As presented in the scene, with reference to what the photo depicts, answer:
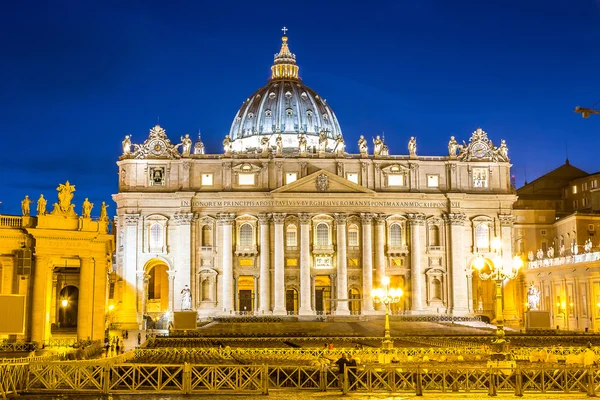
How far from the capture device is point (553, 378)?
89.8ft

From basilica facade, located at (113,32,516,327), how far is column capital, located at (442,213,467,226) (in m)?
0.10

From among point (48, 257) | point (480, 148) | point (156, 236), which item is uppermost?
point (480, 148)

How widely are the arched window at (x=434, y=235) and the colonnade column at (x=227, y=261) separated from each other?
2043 cm

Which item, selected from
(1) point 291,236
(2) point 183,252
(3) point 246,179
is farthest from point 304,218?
(2) point 183,252

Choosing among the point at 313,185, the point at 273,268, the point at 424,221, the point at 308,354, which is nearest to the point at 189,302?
the point at 273,268

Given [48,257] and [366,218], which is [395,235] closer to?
[366,218]

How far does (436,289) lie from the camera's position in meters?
90.9

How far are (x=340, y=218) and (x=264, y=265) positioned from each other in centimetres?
898

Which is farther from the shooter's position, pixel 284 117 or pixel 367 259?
pixel 284 117

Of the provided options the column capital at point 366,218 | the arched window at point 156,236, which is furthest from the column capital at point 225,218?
the column capital at point 366,218

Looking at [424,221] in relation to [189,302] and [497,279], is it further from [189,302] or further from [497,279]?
[497,279]

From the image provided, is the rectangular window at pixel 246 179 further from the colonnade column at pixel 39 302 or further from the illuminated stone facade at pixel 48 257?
the colonnade column at pixel 39 302

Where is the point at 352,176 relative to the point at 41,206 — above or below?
above

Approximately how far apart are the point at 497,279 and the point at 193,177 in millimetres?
60864
